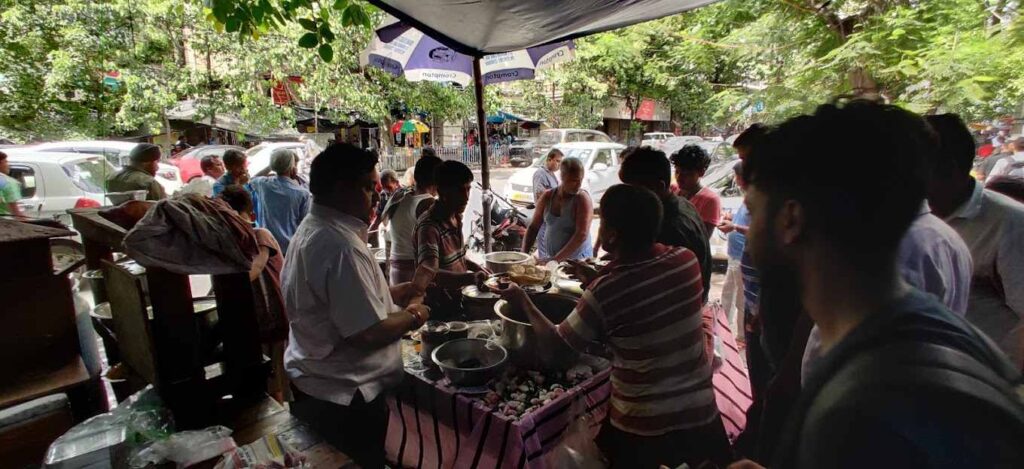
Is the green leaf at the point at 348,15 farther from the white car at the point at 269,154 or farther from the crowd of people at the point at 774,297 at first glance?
the white car at the point at 269,154

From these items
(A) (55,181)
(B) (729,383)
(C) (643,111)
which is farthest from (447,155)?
(B) (729,383)

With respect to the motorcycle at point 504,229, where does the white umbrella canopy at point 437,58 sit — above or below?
above

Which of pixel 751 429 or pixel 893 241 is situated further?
pixel 751 429

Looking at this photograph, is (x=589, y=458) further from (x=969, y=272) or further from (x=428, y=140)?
(x=428, y=140)

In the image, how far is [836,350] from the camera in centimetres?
67

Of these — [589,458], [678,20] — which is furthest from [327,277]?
[678,20]

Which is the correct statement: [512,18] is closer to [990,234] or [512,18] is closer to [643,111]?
[990,234]

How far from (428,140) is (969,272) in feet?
77.9

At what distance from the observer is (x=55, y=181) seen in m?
6.50

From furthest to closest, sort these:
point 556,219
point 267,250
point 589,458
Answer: point 556,219 < point 267,250 < point 589,458

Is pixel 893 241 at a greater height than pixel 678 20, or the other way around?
pixel 678 20

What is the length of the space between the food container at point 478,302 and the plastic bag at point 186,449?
1215 millimetres

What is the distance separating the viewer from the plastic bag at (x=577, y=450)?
1.92m

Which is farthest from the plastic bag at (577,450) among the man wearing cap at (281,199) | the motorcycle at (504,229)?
the motorcycle at (504,229)
